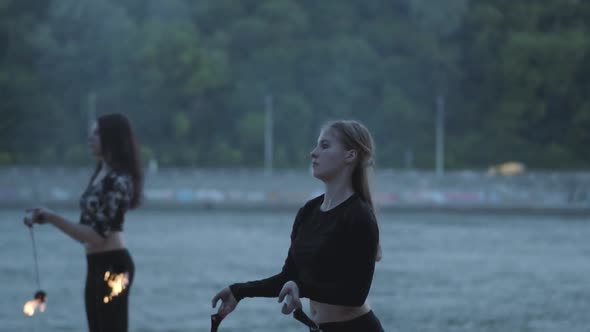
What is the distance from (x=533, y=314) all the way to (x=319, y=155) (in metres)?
8.16

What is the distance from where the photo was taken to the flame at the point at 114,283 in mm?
5773

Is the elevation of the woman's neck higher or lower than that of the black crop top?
higher

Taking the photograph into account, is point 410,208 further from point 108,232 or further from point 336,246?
point 336,246

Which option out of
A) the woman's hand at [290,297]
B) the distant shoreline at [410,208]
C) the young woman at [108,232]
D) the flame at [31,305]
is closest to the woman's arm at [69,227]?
the young woman at [108,232]

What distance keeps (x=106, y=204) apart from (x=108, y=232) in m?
0.14

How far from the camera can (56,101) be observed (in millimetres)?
71875

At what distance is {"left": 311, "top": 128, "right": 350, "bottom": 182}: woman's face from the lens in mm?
4352

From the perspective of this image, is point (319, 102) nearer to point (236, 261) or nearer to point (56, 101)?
point (56, 101)

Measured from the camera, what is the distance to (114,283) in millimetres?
5777

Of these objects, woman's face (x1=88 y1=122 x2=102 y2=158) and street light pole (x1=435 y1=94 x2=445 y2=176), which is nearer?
woman's face (x1=88 y1=122 x2=102 y2=158)

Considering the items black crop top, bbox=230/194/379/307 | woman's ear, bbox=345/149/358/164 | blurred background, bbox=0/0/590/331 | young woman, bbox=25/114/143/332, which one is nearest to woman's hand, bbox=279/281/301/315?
black crop top, bbox=230/194/379/307

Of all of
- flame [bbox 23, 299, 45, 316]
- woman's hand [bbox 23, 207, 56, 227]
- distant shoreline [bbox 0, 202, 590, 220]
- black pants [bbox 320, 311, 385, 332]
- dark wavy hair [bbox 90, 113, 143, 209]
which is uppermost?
dark wavy hair [bbox 90, 113, 143, 209]

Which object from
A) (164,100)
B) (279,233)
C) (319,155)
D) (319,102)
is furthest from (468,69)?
(319,155)

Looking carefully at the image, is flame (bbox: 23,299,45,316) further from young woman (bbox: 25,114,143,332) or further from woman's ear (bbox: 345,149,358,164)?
woman's ear (bbox: 345,149,358,164)
